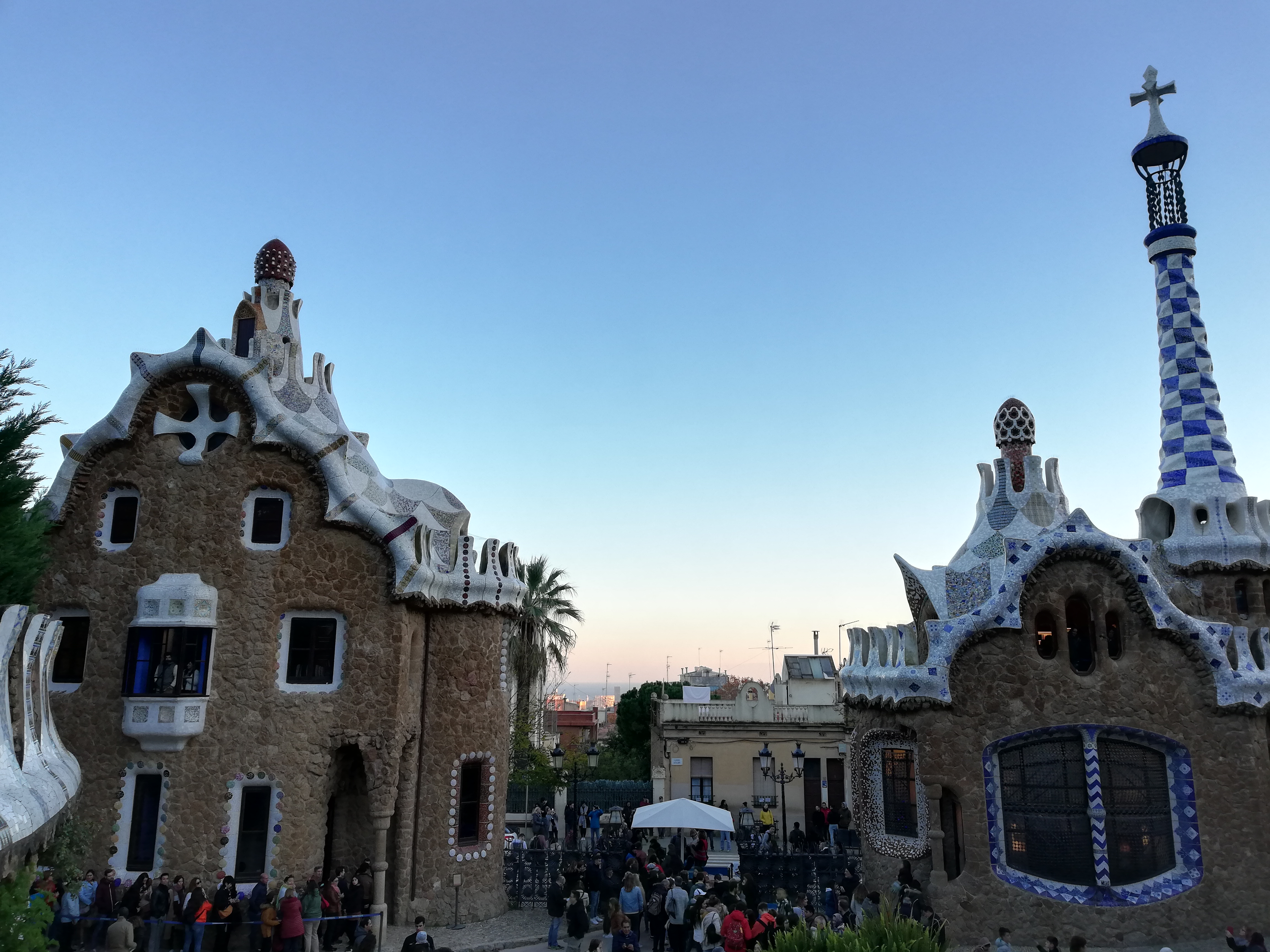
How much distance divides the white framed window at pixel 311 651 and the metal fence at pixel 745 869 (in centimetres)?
517

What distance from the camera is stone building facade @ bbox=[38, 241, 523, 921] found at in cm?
1569

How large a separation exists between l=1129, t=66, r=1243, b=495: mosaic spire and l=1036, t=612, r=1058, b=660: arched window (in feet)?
16.4

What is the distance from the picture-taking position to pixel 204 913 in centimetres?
1373

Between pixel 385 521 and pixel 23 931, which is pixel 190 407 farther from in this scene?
pixel 23 931

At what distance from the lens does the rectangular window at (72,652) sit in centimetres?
1638

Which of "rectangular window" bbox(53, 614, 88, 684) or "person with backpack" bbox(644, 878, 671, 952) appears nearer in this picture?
"person with backpack" bbox(644, 878, 671, 952)

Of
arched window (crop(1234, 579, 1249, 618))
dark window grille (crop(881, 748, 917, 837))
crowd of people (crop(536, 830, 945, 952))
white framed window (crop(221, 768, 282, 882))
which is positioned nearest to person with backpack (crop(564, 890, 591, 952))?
crowd of people (crop(536, 830, 945, 952))

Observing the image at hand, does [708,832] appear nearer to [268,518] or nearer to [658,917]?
[658,917]

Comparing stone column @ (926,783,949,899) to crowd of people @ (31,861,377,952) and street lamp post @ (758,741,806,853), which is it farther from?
crowd of people @ (31,861,377,952)

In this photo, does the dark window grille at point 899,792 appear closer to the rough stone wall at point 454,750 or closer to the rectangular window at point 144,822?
the rough stone wall at point 454,750

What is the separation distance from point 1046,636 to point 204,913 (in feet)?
46.7

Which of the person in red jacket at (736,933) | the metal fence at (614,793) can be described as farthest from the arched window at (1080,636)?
the metal fence at (614,793)

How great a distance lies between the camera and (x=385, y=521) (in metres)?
16.9

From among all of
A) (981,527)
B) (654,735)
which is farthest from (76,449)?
(654,735)
